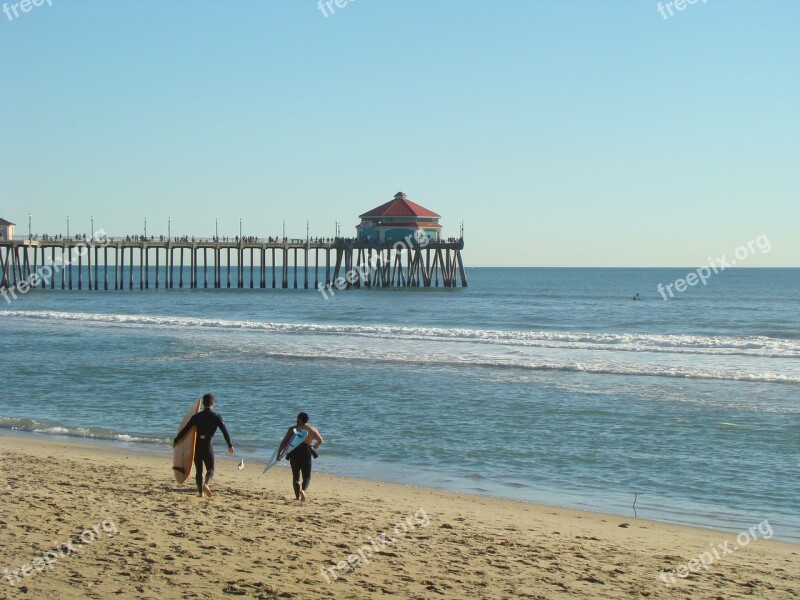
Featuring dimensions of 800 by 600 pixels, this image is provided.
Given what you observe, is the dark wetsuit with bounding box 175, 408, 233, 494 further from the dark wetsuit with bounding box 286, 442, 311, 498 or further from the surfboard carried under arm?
the dark wetsuit with bounding box 286, 442, 311, 498

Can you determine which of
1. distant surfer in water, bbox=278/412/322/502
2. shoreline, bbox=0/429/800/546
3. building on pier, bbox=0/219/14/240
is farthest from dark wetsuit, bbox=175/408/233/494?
building on pier, bbox=0/219/14/240

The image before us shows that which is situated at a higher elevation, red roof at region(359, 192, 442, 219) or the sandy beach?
red roof at region(359, 192, 442, 219)

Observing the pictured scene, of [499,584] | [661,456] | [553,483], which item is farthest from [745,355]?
[499,584]

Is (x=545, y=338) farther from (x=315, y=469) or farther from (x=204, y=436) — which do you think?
(x=204, y=436)

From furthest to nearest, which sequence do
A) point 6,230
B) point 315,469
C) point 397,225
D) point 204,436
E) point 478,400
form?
point 397,225
point 6,230
point 478,400
point 315,469
point 204,436

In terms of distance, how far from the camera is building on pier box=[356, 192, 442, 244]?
7100 centimetres

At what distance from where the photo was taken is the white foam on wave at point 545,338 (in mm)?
31781

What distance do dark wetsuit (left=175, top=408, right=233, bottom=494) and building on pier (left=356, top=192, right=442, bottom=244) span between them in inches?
2372

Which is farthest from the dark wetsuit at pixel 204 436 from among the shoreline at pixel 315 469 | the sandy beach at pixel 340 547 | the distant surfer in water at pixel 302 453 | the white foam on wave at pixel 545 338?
the white foam on wave at pixel 545 338

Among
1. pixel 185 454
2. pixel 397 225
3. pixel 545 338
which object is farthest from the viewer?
pixel 397 225

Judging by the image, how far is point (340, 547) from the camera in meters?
8.59

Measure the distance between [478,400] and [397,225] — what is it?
52110mm

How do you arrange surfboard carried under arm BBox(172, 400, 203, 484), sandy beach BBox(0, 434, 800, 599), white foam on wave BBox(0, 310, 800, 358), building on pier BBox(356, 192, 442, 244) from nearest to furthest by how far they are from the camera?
sandy beach BBox(0, 434, 800, 599), surfboard carried under arm BBox(172, 400, 203, 484), white foam on wave BBox(0, 310, 800, 358), building on pier BBox(356, 192, 442, 244)

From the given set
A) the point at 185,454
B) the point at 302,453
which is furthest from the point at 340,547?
the point at 185,454
